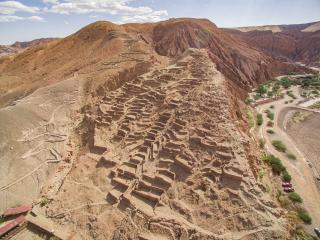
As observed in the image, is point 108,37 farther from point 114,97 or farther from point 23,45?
point 23,45

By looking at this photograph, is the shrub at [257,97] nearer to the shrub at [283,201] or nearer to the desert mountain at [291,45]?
the shrub at [283,201]

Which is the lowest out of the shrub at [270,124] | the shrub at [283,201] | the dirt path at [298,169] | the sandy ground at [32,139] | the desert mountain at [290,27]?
the shrub at [270,124]

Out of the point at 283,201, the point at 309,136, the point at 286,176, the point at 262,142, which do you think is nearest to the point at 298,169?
the point at 286,176

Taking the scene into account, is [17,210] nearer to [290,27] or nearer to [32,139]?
[32,139]

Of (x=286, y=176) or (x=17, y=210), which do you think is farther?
(x=286, y=176)

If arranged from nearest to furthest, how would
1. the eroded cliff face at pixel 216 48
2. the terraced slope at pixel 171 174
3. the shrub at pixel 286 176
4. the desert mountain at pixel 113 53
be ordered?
the terraced slope at pixel 171 174
the shrub at pixel 286 176
the desert mountain at pixel 113 53
the eroded cliff face at pixel 216 48

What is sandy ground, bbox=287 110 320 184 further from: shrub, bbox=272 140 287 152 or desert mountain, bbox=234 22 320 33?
desert mountain, bbox=234 22 320 33

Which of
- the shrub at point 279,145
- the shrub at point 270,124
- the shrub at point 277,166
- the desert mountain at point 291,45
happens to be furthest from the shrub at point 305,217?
the desert mountain at point 291,45
